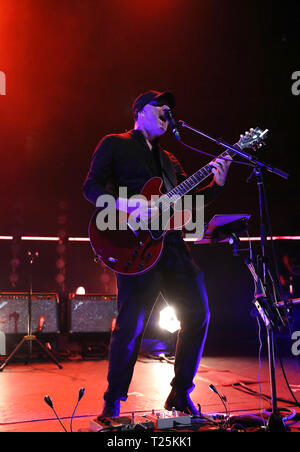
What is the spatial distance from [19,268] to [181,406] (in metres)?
5.62

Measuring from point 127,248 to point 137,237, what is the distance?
0.28ft

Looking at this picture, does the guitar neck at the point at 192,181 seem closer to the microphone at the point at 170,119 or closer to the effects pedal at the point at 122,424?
the microphone at the point at 170,119

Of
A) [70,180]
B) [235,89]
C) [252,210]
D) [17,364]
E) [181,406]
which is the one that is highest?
[235,89]

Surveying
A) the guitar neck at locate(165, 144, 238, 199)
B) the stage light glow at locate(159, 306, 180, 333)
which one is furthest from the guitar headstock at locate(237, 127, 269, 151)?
the stage light glow at locate(159, 306, 180, 333)

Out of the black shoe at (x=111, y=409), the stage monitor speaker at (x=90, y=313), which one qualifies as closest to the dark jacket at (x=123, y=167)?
the black shoe at (x=111, y=409)

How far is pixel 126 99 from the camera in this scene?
24.2 feet

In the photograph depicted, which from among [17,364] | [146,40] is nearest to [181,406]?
[17,364]

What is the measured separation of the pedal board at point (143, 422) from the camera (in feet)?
6.92

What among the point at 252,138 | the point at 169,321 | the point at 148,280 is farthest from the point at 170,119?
the point at 169,321

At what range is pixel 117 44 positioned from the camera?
6.29 m

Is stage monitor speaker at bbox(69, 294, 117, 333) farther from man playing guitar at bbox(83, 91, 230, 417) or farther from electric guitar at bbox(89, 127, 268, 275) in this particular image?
electric guitar at bbox(89, 127, 268, 275)

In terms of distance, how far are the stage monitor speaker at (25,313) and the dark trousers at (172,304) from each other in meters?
3.75

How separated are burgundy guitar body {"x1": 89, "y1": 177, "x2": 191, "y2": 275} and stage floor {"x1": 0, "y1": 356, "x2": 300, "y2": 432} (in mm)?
947
